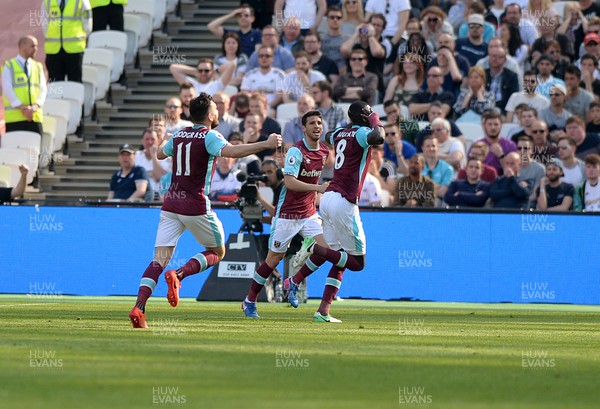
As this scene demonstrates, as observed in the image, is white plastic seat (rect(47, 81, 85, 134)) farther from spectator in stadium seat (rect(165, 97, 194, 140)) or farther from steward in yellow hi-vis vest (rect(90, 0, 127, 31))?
spectator in stadium seat (rect(165, 97, 194, 140))

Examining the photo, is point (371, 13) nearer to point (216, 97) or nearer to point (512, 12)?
point (512, 12)

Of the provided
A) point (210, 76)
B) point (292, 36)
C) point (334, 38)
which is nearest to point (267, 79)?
point (210, 76)

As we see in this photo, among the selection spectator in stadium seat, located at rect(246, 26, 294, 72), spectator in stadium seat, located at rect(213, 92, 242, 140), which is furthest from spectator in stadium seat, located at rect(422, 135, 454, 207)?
spectator in stadium seat, located at rect(246, 26, 294, 72)

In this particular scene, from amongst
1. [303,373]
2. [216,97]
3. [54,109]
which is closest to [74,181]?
[54,109]

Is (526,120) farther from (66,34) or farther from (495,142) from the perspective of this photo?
(66,34)

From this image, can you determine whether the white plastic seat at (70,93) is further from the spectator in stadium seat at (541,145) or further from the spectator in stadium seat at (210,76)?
the spectator in stadium seat at (541,145)

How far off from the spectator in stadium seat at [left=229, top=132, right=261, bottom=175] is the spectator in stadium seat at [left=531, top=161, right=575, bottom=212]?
4.47 meters

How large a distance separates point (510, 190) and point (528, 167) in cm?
66

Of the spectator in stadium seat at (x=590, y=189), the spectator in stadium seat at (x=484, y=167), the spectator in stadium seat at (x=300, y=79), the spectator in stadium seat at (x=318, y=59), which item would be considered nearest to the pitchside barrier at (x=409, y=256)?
the spectator in stadium seat at (x=590, y=189)

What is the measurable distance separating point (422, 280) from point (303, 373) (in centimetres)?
1222

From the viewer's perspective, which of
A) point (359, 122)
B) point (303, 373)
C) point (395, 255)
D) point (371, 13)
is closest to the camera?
point (303, 373)

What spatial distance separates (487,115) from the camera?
22391mm

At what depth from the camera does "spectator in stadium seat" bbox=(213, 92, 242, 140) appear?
22969mm

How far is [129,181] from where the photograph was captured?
22766 millimetres
